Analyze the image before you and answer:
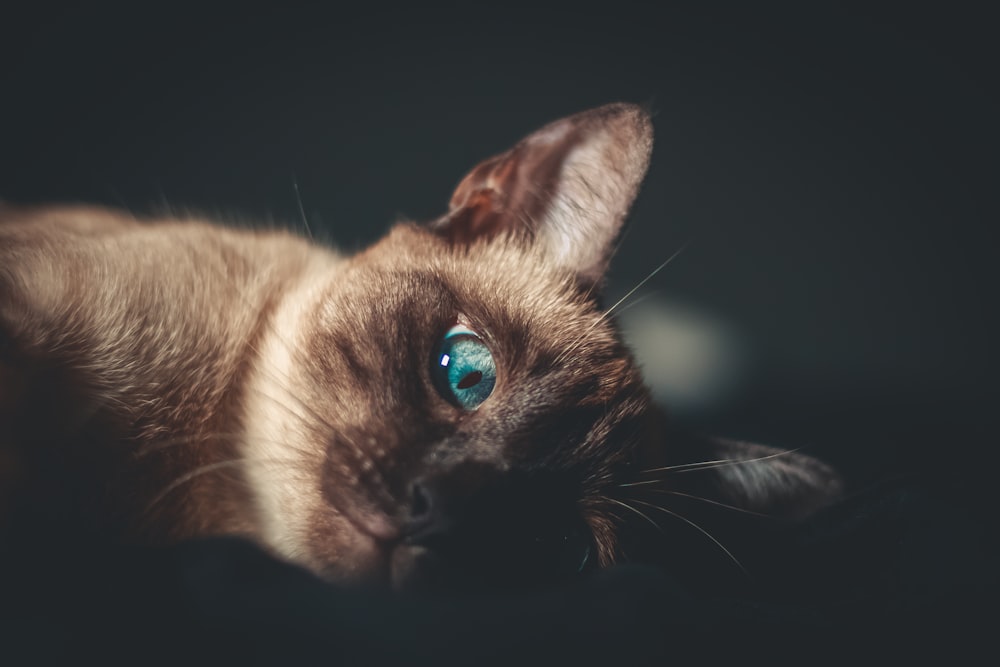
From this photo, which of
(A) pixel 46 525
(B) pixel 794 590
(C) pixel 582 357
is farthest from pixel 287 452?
(B) pixel 794 590

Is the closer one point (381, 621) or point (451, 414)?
point (381, 621)

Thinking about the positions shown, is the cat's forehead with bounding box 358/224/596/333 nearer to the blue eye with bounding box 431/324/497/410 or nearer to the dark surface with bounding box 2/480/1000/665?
the blue eye with bounding box 431/324/497/410

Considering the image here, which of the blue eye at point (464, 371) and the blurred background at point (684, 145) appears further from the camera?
the blurred background at point (684, 145)

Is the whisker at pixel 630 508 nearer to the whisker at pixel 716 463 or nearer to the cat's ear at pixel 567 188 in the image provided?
the whisker at pixel 716 463

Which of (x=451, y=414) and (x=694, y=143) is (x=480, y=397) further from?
(x=694, y=143)

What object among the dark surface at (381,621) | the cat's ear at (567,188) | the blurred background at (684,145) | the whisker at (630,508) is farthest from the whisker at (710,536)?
the blurred background at (684,145)

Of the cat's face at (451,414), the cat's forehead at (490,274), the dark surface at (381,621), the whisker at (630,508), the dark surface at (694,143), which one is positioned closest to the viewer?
the dark surface at (381,621)

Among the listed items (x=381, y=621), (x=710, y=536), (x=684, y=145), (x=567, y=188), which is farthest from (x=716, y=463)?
(x=684, y=145)
